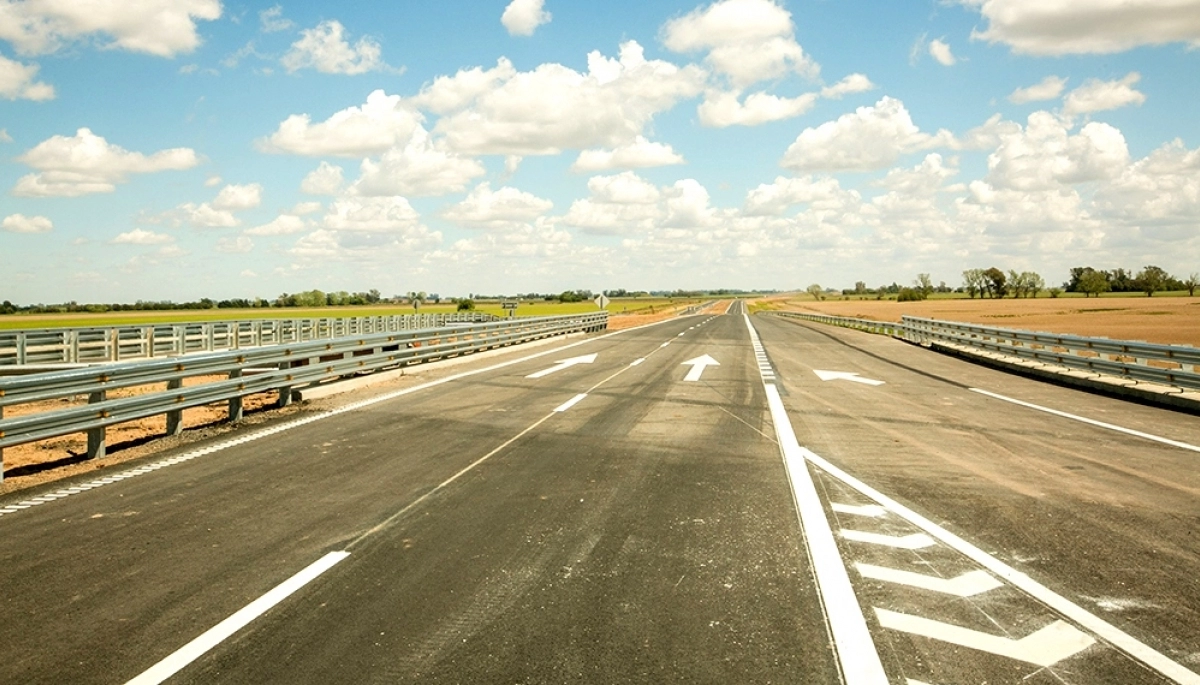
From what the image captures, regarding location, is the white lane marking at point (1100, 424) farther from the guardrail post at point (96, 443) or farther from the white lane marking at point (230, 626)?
the guardrail post at point (96, 443)

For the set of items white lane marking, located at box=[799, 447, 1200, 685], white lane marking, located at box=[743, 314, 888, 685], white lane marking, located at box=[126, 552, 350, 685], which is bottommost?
white lane marking, located at box=[126, 552, 350, 685]

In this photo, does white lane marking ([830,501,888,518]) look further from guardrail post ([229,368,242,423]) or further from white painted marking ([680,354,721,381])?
white painted marking ([680,354,721,381])

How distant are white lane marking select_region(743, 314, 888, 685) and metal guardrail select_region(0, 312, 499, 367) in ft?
51.0

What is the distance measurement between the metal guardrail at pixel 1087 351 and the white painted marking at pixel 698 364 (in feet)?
28.9

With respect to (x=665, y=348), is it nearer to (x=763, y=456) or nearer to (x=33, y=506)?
(x=763, y=456)

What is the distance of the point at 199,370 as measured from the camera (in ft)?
36.2

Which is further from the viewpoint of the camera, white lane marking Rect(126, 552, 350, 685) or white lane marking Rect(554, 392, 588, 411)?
white lane marking Rect(554, 392, 588, 411)

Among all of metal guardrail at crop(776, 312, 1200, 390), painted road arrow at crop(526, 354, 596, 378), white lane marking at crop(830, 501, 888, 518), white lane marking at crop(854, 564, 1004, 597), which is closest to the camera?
white lane marking at crop(854, 564, 1004, 597)

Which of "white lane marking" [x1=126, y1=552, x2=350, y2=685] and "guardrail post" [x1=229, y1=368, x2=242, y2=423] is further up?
"guardrail post" [x1=229, y1=368, x2=242, y2=423]

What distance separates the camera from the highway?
12.5 ft

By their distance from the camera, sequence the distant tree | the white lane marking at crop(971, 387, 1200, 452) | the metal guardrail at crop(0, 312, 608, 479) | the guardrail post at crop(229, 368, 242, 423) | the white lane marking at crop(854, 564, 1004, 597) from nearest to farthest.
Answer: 1. the white lane marking at crop(854, 564, 1004, 597)
2. the metal guardrail at crop(0, 312, 608, 479)
3. the white lane marking at crop(971, 387, 1200, 452)
4. the guardrail post at crop(229, 368, 242, 423)
5. the distant tree

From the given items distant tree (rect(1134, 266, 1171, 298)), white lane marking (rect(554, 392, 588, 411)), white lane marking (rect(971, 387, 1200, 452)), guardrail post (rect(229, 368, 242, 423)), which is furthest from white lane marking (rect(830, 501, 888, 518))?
distant tree (rect(1134, 266, 1171, 298))

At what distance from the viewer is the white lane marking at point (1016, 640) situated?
3.82 meters

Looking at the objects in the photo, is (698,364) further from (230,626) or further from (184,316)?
(184,316)
